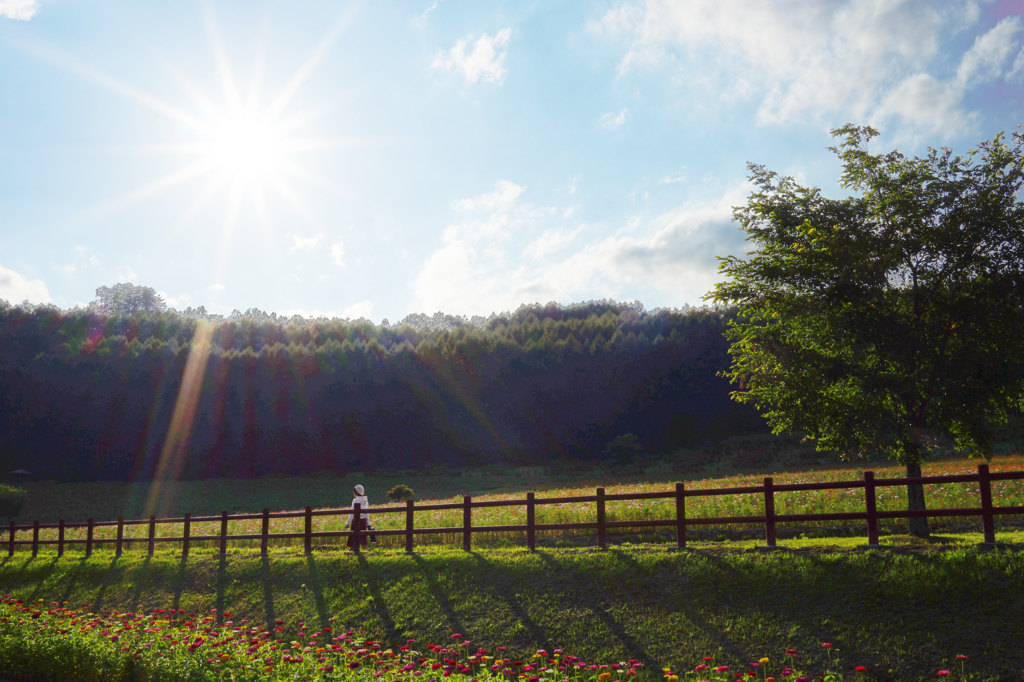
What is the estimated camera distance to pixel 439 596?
444 inches

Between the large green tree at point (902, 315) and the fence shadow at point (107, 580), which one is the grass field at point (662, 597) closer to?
the fence shadow at point (107, 580)

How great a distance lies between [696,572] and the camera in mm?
10172

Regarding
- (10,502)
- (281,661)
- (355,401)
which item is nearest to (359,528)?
(281,661)

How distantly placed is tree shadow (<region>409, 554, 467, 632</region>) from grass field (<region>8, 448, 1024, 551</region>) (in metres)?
3.87

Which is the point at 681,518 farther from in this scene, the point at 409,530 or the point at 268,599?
the point at 268,599

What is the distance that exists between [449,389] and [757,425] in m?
26.9

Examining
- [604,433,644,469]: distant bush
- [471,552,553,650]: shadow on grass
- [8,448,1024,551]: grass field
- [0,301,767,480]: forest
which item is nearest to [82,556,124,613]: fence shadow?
[8,448,1024,551]: grass field

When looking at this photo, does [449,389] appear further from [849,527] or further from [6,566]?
[849,527]

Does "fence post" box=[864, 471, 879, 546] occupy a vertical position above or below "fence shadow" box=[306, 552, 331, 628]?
above

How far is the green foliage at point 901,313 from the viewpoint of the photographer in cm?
1269

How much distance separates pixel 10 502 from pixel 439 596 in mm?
37280

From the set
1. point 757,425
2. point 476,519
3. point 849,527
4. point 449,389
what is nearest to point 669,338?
point 757,425

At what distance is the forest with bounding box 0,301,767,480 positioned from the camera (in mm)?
52562

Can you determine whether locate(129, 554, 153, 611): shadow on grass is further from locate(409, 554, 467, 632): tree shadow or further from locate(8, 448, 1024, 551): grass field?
locate(409, 554, 467, 632): tree shadow
